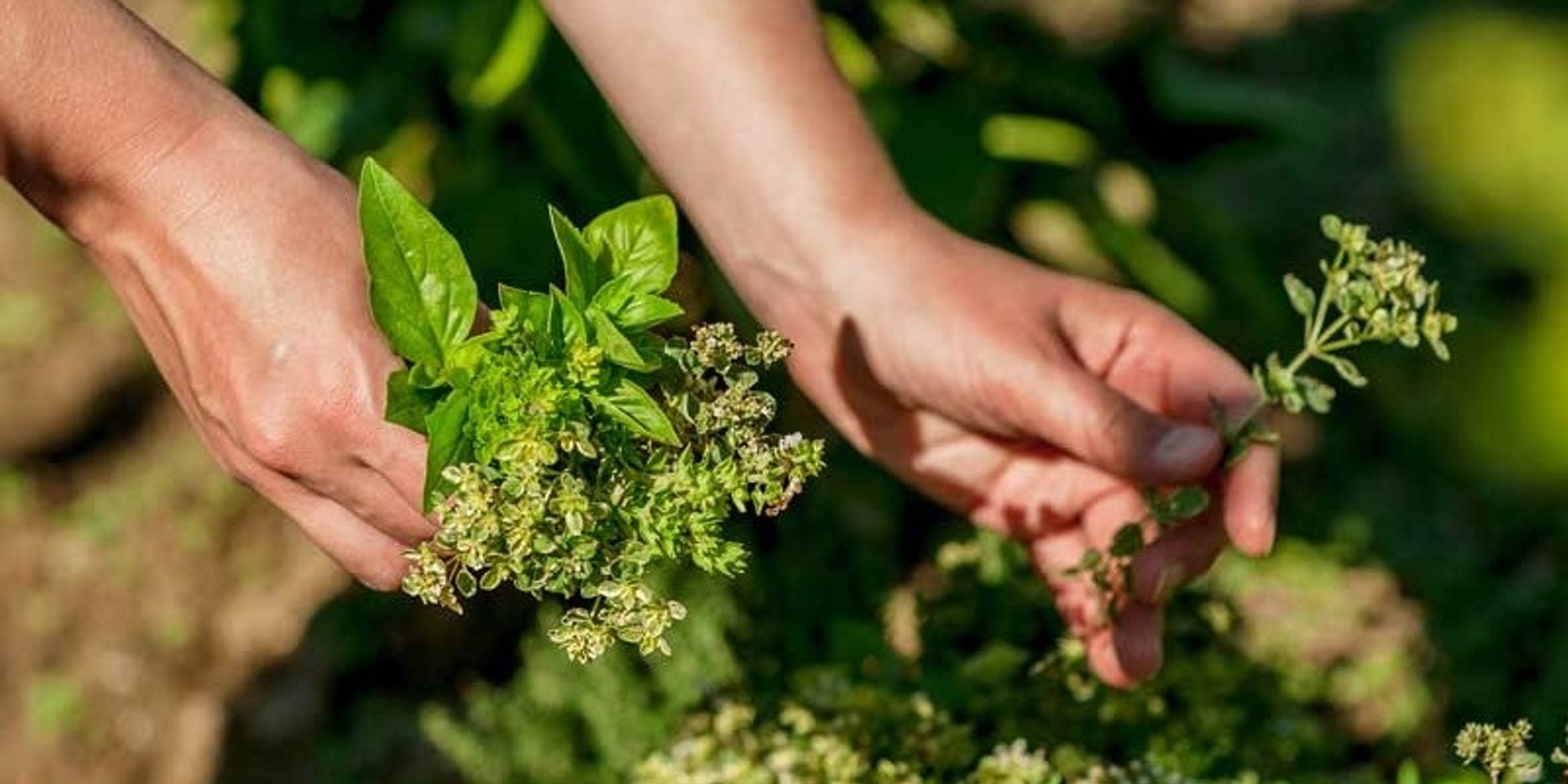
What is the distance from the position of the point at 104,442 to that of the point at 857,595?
5.42ft

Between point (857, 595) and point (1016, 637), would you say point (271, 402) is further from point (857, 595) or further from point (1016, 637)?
point (857, 595)

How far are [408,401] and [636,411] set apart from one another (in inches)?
6.3

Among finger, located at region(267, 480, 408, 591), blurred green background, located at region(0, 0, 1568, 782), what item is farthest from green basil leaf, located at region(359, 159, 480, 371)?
blurred green background, located at region(0, 0, 1568, 782)

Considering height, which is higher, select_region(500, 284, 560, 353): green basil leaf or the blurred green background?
select_region(500, 284, 560, 353): green basil leaf

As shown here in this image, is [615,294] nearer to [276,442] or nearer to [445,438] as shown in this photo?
[445,438]

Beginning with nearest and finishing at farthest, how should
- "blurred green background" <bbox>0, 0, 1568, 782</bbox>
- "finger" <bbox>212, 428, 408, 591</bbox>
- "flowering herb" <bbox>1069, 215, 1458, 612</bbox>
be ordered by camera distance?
"flowering herb" <bbox>1069, 215, 1458, 612</bbox> < "finger" <bbox>212, 428, 408, 591</bbox> < "blurred green background" <bbox>0, 0, 1568, 782</bbox>

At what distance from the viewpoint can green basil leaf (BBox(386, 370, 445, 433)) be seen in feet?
4.45

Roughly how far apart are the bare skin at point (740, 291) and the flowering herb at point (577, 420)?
18cm

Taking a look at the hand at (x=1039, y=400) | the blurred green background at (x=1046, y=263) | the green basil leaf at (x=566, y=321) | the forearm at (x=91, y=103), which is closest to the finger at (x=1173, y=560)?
the hand at (x=1039, y=400)

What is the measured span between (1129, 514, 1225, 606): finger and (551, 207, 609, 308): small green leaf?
2.52ft

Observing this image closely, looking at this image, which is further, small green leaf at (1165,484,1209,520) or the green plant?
small green leaf at (1165,484,1209,520)

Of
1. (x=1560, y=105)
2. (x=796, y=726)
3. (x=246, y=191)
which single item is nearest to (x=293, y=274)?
(x=246, y=191)

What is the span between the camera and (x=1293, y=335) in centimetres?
323

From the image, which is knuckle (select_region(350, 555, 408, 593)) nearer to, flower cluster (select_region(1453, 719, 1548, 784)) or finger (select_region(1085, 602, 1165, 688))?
finger (select_region(1085, 602, 1165, 688))
